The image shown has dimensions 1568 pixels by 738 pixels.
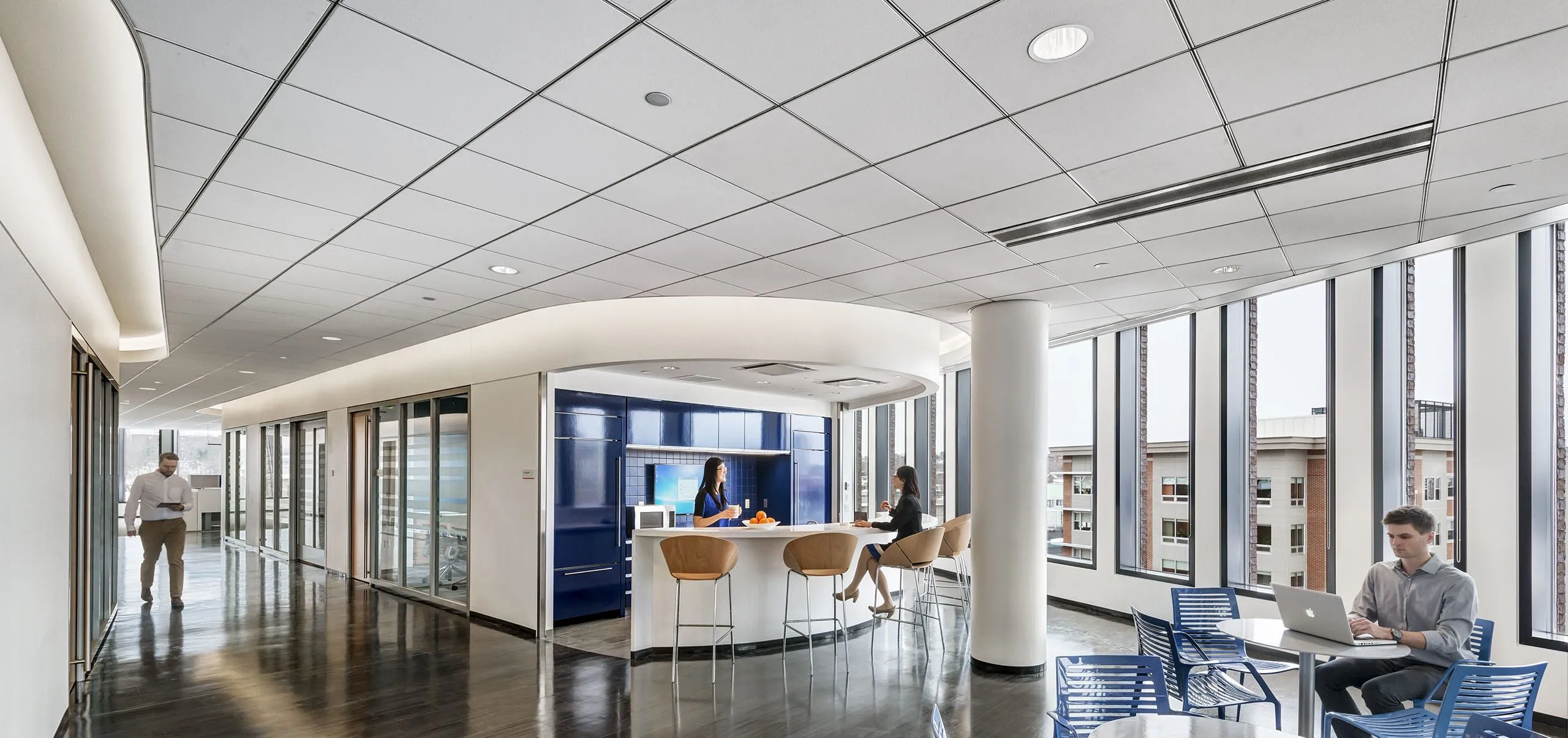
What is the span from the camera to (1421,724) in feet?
11.9

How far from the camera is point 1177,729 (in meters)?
2.84

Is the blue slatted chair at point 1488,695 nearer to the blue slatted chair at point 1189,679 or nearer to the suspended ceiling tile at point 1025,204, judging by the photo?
the blue slatted chair at point 1189,679

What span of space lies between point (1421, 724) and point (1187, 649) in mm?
1449

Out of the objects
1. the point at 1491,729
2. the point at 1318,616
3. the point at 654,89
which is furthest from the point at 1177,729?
the point at 654,89

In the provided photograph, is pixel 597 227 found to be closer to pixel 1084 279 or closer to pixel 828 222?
pixel 828 222

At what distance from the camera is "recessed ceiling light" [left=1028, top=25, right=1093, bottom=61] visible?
7.95 ft

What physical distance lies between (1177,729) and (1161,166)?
2154 mm

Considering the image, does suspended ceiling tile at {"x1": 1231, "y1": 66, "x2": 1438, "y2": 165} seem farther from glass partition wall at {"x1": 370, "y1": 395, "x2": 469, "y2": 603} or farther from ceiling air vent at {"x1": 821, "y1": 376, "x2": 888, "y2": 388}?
glass partition wall at {"x1": 370, "y1": 395, "x2": 469, "y2": 603}

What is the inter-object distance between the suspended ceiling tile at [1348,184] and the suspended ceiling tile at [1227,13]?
4.95 ft

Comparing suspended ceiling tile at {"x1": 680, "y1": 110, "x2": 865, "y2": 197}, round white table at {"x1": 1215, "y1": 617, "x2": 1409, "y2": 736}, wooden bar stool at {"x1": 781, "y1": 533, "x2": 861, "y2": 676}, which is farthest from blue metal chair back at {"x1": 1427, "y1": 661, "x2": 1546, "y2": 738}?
wooden bar stool at {"x1": 781, "y1": 533, "x2": 861, "y2": 676}

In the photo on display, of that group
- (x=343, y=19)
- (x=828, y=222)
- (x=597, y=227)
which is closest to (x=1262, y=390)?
(x=828, y=222)

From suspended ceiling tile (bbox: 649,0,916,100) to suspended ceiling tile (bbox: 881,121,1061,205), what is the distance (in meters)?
0.76

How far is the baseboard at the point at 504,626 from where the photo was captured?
7.34m

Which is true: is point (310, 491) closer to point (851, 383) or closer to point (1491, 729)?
point (851, 383)
